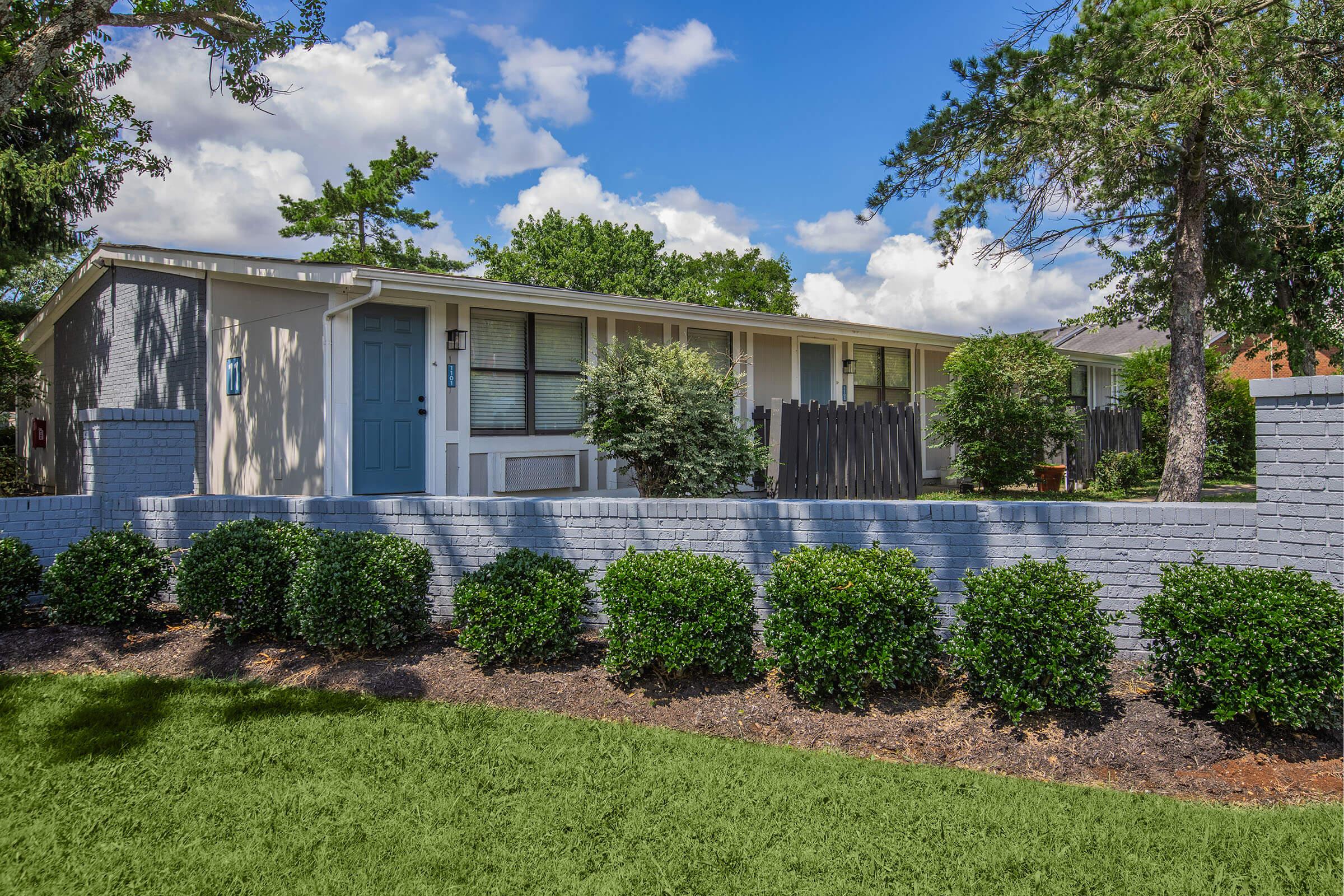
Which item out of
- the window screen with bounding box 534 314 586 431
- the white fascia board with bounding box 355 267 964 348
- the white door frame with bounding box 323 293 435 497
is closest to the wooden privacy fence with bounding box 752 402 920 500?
the white fascia board with bounding box 355 267 964 348

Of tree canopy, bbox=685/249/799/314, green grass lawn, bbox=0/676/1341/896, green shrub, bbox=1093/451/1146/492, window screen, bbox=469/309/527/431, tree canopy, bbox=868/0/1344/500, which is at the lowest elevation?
green grass lawn, bbox=0/676/1341/896

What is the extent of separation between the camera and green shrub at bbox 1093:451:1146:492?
12.8 meters

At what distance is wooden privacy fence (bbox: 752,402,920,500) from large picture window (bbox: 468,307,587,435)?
2357mm

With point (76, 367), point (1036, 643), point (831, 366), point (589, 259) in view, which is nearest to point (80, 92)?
point (76, 367)

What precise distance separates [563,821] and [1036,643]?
2.40 metres

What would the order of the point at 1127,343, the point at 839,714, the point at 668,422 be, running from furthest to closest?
the point at 1127,343, the point at 668,422, the point at 839,714

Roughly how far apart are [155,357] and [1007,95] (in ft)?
35.4

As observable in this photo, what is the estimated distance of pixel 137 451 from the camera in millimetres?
7012

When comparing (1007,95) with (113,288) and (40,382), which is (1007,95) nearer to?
(113,288)

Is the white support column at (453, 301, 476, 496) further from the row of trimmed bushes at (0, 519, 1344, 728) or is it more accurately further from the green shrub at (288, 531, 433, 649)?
the green shrub at (288, 531, 433, 649)

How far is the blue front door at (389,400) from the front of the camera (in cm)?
820

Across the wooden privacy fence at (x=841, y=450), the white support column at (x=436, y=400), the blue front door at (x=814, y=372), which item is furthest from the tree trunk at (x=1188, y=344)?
the white support column at (x=436, y=400)

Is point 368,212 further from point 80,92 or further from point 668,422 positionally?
point 668,422

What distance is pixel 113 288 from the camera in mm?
11250
